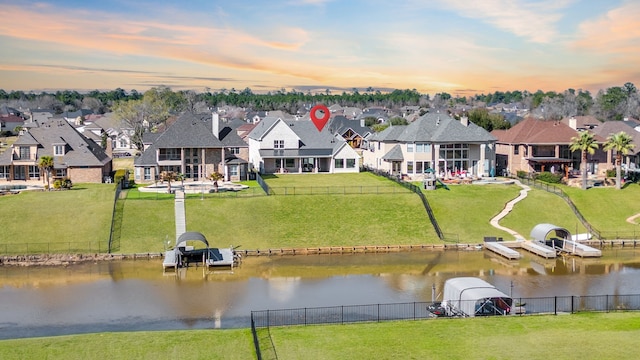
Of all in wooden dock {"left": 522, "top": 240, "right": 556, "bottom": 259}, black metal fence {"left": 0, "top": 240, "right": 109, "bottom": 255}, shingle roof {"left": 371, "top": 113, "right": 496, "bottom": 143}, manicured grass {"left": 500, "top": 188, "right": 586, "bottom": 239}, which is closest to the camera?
black metal fence {"left": 0, "top": 240, "right": 109, "bottom": 255}

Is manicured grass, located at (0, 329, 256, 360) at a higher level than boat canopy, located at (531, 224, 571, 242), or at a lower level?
lower

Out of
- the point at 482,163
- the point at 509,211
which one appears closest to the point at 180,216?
the point at 509,211

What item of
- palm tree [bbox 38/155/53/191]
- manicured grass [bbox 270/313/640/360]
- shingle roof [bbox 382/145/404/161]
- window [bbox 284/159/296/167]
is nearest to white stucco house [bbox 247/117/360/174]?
window [bbox 284/159/296/167]

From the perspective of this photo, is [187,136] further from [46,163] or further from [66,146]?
[46,163]

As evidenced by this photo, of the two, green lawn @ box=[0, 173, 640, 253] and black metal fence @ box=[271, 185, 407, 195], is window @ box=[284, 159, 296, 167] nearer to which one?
black metal fence @ box=[271, 185, 407, 195]

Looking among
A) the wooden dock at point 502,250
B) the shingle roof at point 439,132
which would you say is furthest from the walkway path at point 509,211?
the shingle roof at point 439,132

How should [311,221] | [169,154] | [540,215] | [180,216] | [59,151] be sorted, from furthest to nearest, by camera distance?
[169,154] < [59,151] < [540,215] < [311,221] < [180,216]
